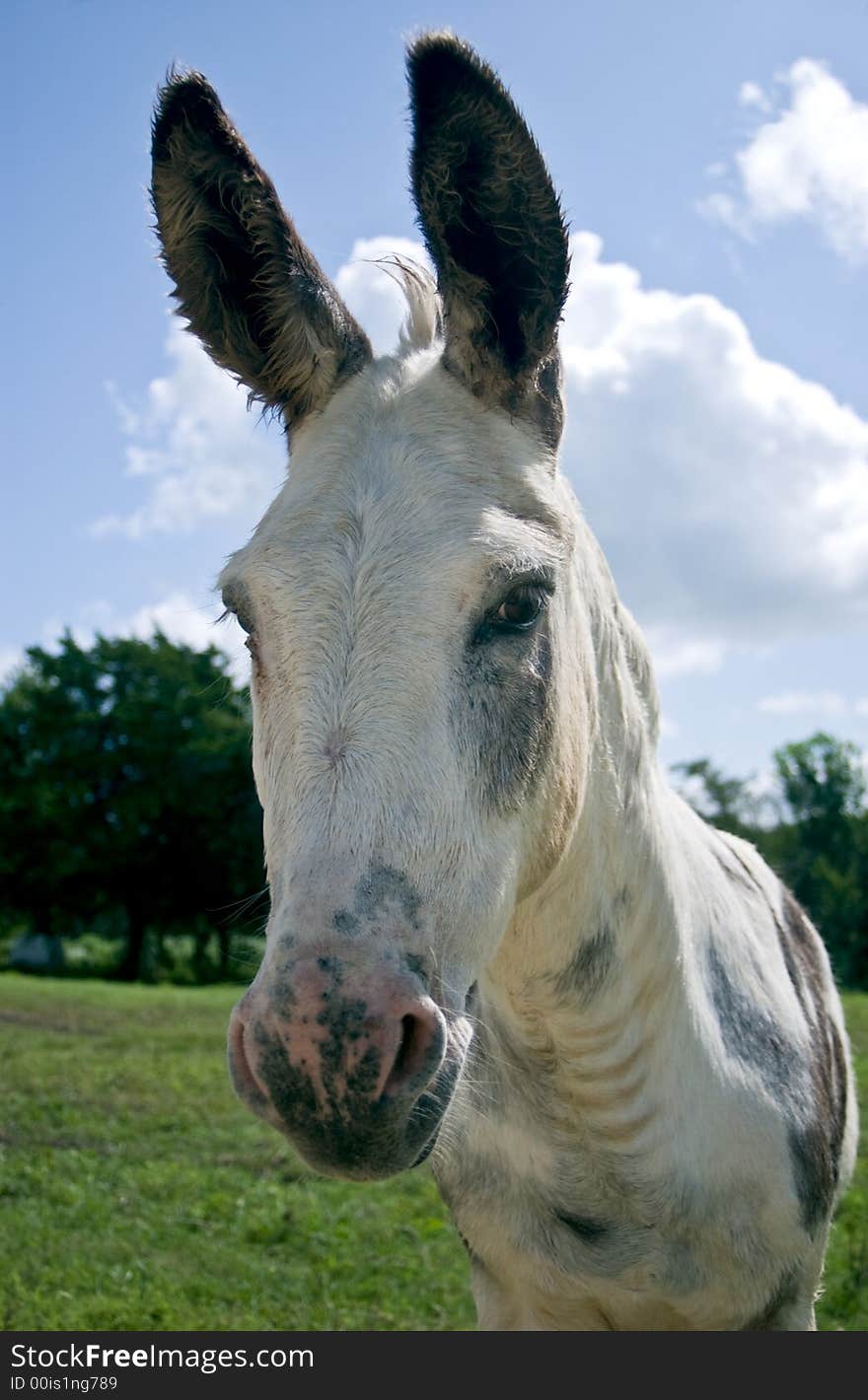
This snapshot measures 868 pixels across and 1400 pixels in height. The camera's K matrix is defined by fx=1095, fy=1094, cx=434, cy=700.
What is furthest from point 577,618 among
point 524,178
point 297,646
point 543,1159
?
point 543,1159

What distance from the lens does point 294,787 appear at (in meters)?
2.04

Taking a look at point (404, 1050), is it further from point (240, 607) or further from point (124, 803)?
point (124, 803)

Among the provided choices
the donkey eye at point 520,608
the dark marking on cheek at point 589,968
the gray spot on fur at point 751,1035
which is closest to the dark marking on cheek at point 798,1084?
the gray spot on fur at point 751,1035

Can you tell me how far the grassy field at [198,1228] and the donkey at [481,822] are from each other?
2.17 m

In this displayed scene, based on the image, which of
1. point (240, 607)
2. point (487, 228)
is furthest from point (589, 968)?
point (487, 228)

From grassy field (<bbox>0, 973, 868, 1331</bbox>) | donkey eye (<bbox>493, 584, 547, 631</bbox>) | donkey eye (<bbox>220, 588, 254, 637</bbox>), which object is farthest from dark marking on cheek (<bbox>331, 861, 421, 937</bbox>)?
grassy field (<bbox>0, 973, 868, 1331</bbox>)

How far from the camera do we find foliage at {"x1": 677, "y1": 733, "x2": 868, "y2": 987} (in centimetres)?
3659

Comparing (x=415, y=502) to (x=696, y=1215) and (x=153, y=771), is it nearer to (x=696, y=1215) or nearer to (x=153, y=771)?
(x=696, y=1215)

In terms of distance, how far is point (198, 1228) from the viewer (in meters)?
6.05

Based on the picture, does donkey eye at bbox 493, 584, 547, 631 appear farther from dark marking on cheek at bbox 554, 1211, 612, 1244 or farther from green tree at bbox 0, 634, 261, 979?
green tree at bbox 0, 634, 261, 979

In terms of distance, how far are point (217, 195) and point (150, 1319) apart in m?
4.45

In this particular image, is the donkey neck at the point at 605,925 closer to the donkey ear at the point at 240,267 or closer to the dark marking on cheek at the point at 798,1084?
the dark marking on cheek at the point at 798,1084

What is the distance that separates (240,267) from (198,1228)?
518 cm

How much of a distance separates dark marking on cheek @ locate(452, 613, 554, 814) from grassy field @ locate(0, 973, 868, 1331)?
141 inches
